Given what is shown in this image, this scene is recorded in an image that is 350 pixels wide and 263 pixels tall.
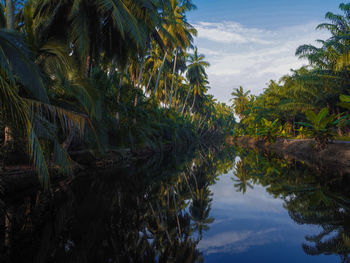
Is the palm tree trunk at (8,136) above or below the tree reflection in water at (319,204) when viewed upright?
above

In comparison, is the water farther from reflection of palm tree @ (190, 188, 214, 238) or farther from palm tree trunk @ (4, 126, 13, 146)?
palm tree trunk @ (4, 126, 13, 146)

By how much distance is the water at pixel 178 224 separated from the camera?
8.76 feet

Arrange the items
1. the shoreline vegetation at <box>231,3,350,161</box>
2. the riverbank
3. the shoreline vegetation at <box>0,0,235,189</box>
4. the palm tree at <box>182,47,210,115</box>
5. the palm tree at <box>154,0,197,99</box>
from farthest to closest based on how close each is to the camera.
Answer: the palm tree at <box>182,47,210,115</box>
the palm tree at <box>154,0,197,99</box>
the shoreline vegetation at <box>231,3,350,161</box>
the riverbank
the shoreline vegetation at <box>0,0,235,189</box>

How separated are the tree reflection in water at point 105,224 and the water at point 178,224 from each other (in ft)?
0.04

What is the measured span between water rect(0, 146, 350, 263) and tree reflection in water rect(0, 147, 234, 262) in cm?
1

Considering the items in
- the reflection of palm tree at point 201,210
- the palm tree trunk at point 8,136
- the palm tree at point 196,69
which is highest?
the palm tree at point 196,69

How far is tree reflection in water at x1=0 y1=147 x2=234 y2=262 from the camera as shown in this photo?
2.65m

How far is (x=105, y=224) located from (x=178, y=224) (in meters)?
1.28

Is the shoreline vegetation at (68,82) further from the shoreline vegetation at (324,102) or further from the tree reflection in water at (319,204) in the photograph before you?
the shoreline vegetation at (324,102)

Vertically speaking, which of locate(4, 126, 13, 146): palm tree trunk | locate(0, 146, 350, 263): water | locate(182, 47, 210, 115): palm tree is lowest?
locate(0, 146, 350, 263): water

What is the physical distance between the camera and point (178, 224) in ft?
12.1

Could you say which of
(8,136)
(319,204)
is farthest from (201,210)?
(8,136)

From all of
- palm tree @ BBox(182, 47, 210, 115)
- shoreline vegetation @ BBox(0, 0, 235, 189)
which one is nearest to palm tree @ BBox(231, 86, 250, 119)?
palm tree @ BBox(182, 47, 210, 115)

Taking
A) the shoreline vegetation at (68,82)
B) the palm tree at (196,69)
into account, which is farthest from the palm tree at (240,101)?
the shoreline vegetation at (68,82)
